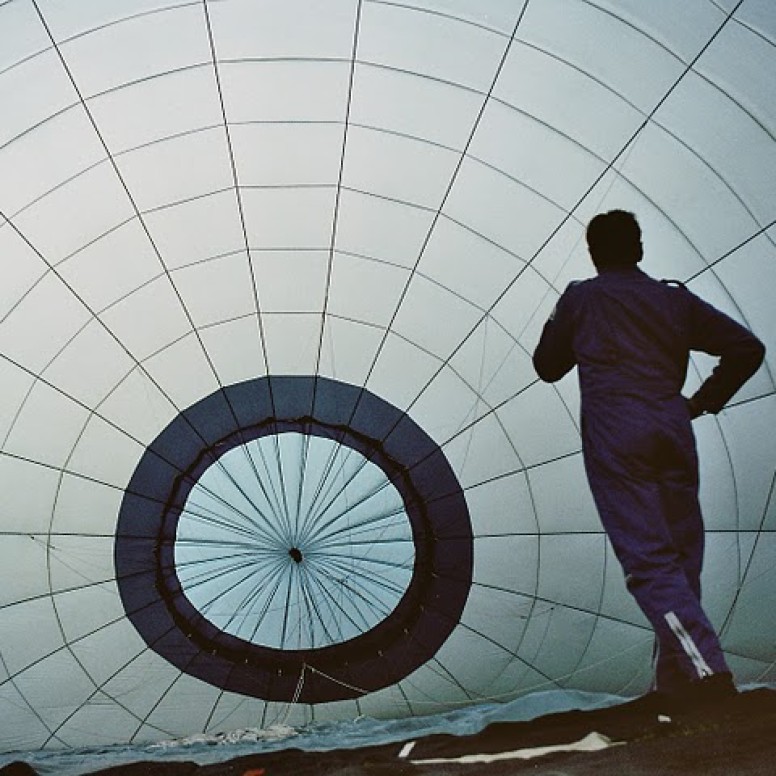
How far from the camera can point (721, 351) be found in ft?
11.5

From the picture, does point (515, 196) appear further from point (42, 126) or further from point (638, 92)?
point (42, 126)

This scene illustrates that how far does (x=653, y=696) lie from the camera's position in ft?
9.75

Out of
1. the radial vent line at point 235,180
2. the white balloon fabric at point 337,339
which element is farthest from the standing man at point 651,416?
the radial vent line at point 235,180

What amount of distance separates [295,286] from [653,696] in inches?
133

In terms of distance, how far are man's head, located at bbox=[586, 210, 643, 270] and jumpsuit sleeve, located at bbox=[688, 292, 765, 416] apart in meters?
0.30

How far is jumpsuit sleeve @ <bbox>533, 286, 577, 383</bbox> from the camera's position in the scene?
11.7 feet

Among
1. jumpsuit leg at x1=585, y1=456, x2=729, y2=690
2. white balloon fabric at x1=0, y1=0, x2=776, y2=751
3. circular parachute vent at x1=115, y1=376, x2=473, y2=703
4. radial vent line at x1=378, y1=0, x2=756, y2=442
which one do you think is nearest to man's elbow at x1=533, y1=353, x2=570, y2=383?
jumpsuit leg at x1=585, y1=456, x2=729, y2=690

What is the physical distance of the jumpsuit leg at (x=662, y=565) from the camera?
2.97 m

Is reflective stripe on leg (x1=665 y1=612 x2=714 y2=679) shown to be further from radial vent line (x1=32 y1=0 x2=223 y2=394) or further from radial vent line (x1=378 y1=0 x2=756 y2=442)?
radial vent line (x1=32 y1=0 x2=223 y2=394)

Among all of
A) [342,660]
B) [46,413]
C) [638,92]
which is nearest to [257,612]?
[342,660]

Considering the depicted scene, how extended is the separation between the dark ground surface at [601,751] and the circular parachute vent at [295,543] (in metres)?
2.23

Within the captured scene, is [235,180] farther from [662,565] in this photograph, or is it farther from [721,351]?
[662,565]

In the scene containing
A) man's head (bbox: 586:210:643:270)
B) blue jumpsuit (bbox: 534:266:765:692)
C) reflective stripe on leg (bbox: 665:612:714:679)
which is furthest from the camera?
man's head (bbox: 586:210:643:270)

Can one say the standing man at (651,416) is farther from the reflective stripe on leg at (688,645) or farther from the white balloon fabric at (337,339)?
the white balloon fabric at (337,339)
